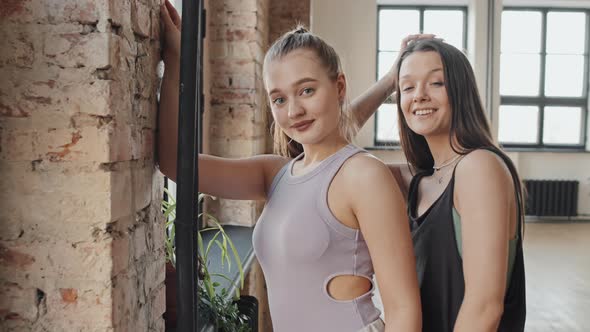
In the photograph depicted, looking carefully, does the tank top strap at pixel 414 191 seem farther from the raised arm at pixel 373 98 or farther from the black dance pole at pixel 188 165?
the black dance pole at pixel 188 165

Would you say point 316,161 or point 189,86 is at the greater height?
point 189,86

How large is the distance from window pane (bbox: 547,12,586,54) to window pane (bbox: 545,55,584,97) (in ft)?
0.44

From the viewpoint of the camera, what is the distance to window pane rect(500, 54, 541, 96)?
32.1ft

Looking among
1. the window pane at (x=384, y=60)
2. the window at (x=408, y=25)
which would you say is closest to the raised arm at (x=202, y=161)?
the window at (x=408, y=25)

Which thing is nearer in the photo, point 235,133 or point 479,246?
point 479,246

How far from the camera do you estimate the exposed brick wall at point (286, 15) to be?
4465 mm

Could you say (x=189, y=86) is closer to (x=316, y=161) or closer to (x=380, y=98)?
(x=316, y=161)

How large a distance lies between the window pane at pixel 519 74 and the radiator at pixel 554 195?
158cm

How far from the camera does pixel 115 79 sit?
1061 millimetres

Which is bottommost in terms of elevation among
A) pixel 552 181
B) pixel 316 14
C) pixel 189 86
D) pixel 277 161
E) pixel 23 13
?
pixel 552 181

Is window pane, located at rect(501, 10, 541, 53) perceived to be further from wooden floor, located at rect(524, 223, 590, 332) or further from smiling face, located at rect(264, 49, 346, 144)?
smiling face, located at rect(264, 49, 346, 144)

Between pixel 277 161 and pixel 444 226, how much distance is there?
0.49 meters

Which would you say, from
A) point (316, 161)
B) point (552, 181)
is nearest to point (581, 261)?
point (552, 181)

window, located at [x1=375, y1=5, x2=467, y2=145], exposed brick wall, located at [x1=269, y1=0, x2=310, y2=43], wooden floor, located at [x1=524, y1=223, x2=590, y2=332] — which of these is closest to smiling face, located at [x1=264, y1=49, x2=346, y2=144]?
exposed brick wall, located at [x1=269, y1=0, x2=310, y2=43]
